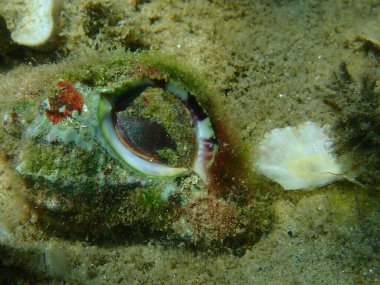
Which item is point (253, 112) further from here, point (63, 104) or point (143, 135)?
point (63, 104)

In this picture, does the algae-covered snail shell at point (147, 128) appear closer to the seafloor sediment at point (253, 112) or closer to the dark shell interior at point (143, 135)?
the dark shell interior at point (143, 135)

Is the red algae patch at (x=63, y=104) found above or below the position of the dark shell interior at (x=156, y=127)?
above

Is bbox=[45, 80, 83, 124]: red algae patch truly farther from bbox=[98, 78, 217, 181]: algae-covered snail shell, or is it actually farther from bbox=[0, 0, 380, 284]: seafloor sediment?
bbox=[0, 0, 380, 284]: seafloor sediment

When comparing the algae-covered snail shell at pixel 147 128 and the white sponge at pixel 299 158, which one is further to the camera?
the white sponge at pixel 299 158

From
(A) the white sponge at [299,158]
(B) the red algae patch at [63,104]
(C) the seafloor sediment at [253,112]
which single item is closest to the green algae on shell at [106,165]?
(B) the red algae patch at [63,104]

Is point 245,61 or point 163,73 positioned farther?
point 245,61

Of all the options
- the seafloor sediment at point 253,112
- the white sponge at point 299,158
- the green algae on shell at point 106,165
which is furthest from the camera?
the white sponge at point 299,158

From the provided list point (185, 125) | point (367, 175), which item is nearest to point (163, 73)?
point (185, 125)

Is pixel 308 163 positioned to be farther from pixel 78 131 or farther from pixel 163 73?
pixel 78 131
